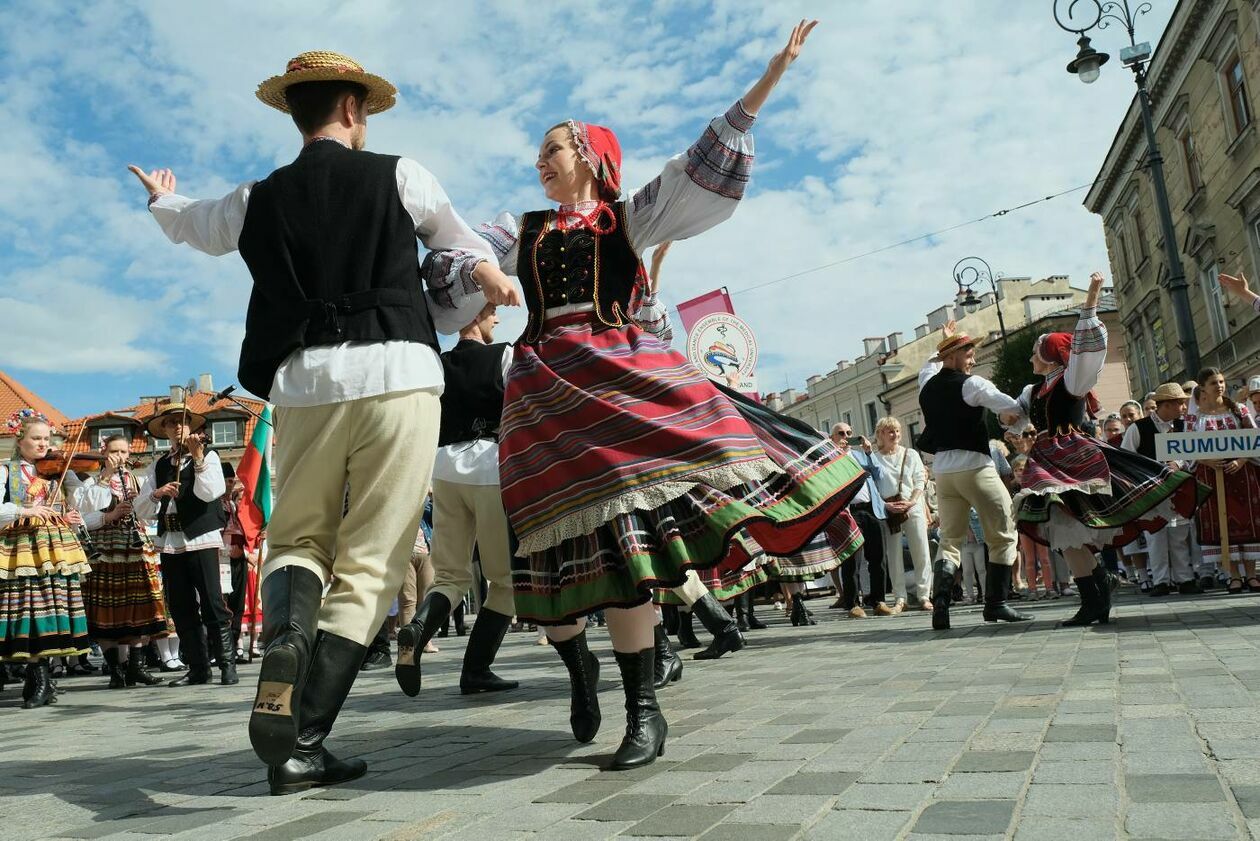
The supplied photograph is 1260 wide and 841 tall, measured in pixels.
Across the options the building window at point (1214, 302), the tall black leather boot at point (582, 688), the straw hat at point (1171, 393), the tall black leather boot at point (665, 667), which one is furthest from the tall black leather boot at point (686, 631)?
the building window at point (1214, 302)

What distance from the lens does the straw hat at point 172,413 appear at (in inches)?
309

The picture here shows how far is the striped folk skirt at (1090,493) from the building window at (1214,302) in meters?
25.4

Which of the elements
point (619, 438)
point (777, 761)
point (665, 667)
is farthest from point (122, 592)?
point (777, 761)

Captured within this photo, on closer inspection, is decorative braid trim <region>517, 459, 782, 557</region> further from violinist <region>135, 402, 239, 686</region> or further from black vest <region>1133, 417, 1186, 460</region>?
black vest <region>1133, 417, 1186, 460</region>

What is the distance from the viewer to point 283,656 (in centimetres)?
279

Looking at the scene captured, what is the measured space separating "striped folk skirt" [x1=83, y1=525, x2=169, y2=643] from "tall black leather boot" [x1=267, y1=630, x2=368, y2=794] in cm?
623

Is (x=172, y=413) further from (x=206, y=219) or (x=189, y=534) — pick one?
(x=206, y=219)

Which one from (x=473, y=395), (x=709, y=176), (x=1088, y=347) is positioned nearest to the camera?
(x=709, y=176)

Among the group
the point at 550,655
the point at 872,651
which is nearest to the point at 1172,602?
the point at 872,651

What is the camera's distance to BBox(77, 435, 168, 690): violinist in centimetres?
843

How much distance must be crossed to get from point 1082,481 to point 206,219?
519 cm

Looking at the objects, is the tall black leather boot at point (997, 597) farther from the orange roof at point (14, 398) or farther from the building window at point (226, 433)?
the building window at point (226, 433)

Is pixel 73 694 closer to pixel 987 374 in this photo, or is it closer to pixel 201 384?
pixel 987 374

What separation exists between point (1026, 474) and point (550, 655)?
3.86m
